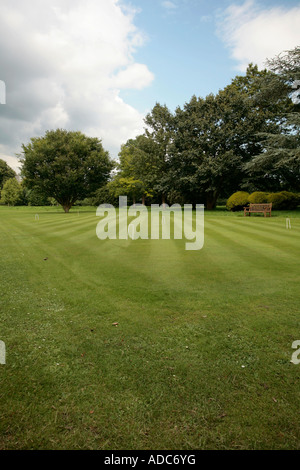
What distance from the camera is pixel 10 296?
4.36m

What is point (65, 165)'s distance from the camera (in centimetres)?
3528

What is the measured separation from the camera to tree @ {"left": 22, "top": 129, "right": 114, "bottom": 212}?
1355 inches

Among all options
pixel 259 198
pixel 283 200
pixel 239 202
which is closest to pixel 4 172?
pixel 239 202

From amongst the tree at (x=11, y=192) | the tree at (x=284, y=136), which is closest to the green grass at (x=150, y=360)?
the tree at (x=284, y=136)

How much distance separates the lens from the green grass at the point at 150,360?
1.83 m

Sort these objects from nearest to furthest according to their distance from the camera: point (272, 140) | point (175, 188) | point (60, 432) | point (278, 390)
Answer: point (60, 432) → point (278, 390) → point (272, 140) → point (175, 188)

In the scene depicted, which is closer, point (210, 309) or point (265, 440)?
point (265, 440)

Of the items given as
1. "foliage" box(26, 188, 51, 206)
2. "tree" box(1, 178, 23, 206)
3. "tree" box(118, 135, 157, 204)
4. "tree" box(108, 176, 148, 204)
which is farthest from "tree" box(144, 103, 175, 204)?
"tree" box(1, 178, 23, 206)

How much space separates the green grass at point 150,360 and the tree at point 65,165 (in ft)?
106

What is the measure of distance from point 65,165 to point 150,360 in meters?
36.8
